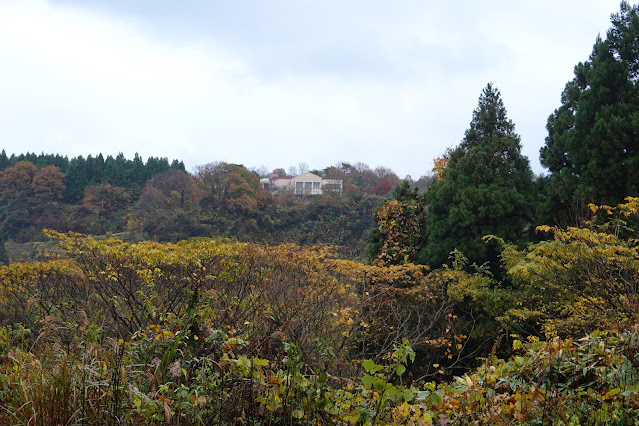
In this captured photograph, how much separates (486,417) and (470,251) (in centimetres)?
851

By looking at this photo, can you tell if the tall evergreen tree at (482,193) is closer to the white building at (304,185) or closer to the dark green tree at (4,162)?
the white building at (304,185)

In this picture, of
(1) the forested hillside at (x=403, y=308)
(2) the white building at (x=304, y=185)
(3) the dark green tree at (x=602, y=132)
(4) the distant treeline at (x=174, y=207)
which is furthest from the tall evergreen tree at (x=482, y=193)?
(2) the white building at (x=304, y=185)

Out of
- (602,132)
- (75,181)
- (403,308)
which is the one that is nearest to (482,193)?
(602,132)

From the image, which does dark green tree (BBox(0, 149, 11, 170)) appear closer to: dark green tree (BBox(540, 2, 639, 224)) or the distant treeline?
the distant treeline

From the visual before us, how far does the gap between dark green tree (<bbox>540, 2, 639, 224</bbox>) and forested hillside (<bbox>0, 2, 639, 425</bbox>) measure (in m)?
0.04

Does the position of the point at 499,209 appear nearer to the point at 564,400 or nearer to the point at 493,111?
the point at 493,111

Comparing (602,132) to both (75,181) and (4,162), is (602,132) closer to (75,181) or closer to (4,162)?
(75,181)

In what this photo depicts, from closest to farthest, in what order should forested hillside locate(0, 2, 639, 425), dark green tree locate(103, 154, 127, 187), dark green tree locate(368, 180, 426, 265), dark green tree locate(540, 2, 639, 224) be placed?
forested hillside locate(0, 2, 639, 425) < dark green tree locate(540, 2, 639, 224) < dark green tree locate(368, 180, 426, 265) < dark green tree locate(103, 154, 127, 187)

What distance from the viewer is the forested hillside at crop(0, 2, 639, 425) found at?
6.94ft

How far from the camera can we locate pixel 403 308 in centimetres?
820

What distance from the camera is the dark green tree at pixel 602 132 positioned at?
932 centimetres

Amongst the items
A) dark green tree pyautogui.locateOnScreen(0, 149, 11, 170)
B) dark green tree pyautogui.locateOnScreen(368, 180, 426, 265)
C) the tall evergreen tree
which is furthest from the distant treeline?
the tall evergreen tree

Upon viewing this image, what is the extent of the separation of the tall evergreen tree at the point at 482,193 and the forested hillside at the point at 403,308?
0.04m

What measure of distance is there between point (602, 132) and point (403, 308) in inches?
207
